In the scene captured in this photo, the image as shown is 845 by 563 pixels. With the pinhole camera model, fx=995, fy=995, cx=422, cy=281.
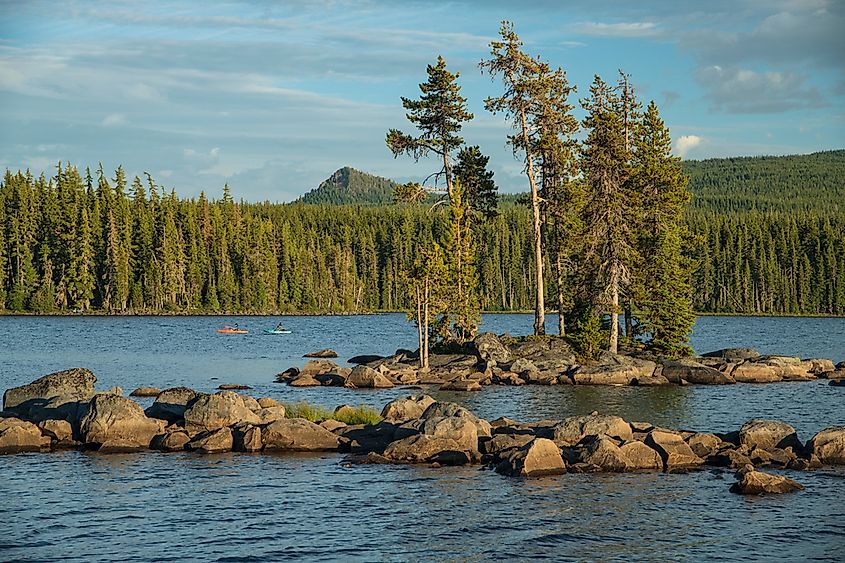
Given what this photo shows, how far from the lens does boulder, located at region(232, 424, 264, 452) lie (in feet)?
110

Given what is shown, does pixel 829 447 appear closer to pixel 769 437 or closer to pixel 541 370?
pixel 769 437

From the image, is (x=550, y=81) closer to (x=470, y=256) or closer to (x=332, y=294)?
(x=470, y=256)

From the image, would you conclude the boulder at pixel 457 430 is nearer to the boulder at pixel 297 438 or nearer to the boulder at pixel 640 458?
the boulder at pixel 297 438

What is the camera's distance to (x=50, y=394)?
40.1 meters

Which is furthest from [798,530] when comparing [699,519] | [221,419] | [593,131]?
[593,131]

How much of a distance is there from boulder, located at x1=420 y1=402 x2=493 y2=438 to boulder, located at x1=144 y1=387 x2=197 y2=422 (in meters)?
9.45

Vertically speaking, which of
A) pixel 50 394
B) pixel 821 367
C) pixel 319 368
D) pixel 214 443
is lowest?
pixel 821 367

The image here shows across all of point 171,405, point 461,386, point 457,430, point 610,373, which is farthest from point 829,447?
point 610,373

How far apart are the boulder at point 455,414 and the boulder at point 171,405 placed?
31.0ft

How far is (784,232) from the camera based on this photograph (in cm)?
16625

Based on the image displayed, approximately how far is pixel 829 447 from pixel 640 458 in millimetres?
5923

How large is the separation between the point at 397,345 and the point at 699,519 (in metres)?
63.7

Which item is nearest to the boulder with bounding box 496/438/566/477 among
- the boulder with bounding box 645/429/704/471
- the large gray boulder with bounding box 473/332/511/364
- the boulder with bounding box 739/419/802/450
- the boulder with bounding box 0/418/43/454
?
the boulder with bounding box 645/429/704/471

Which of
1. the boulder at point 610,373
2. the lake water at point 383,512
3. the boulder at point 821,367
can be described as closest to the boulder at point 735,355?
A: the boulder at point 821,367
